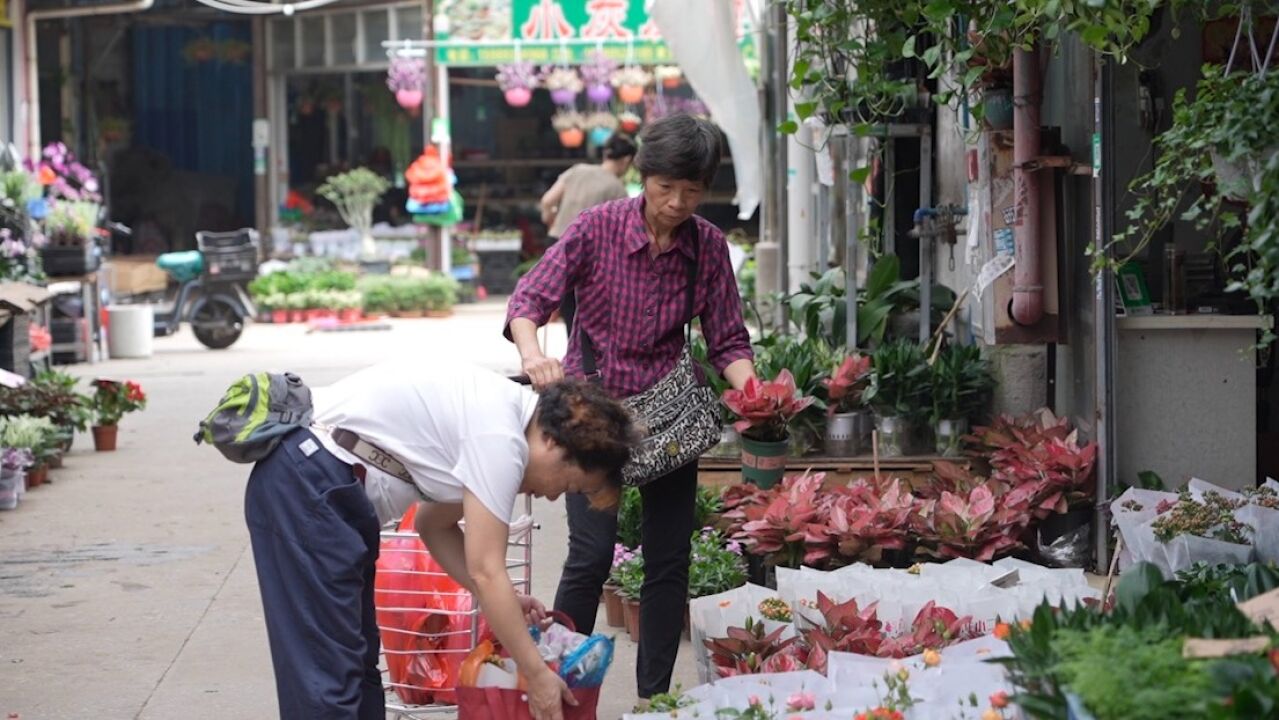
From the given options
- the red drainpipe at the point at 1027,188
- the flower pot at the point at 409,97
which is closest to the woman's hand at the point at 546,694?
the red drainpipe at the point at 1027,188

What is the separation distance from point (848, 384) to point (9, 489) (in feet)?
14.2

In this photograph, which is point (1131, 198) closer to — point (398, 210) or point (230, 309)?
point (230, 309)

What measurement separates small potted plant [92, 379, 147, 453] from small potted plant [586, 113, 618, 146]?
34.3ft

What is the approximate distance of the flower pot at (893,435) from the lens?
6.80 m

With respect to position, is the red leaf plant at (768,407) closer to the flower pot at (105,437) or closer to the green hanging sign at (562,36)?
the flower pot at (105,437)

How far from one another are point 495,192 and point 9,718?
58.9 ft

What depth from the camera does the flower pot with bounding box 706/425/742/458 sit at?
267 inches

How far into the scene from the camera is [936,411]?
680 cm

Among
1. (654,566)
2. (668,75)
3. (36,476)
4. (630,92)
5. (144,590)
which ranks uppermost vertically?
(668,75)

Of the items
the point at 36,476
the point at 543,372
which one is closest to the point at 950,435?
the point at 543,372

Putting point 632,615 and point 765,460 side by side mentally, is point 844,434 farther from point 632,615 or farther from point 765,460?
point 632,615

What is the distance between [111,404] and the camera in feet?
33.7

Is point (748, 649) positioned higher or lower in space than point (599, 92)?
lower

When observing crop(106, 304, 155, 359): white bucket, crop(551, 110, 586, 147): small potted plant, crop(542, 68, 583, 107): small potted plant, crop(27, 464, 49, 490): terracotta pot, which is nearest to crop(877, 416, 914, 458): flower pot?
crop(27, 464, 49, 490): terracotta pot
